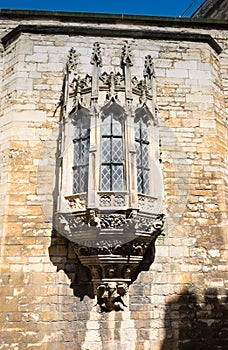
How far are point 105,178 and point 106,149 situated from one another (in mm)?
523

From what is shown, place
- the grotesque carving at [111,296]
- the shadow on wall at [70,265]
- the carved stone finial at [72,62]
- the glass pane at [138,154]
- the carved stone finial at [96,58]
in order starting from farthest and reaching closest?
1. the carved stone finial at [72,62]
2. the carved stone finial at [96,58]
3. the glass pane at [138,154]
4. the shadow on wall at [70,265]
5. the grotesque carving at [111,296]

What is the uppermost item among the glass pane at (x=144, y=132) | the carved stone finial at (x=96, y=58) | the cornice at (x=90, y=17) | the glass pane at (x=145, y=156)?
the cornice at (x=90, y=17)

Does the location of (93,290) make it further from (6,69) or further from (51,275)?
(6,69)

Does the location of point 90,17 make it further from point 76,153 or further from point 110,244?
point 110,244

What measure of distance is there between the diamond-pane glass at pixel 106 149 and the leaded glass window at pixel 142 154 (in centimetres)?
47

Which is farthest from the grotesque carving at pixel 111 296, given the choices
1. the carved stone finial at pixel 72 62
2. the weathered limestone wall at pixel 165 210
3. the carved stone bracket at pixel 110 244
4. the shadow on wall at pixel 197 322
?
the carved stone finial at pixel 72 62

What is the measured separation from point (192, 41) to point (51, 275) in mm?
5302

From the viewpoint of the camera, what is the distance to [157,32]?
325 inches

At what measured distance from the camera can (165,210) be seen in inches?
275

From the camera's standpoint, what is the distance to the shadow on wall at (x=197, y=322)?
6.32 m

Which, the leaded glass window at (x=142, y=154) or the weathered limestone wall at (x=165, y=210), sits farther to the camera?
the leaded glass window at (x=142, y=154)

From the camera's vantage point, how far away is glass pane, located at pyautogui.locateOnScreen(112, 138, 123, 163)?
256 inches

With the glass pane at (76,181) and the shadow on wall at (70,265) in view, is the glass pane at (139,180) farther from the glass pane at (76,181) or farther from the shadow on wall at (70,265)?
the shadow on wall at (70,265)

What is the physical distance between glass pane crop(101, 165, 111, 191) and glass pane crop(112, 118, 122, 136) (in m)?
0.61
